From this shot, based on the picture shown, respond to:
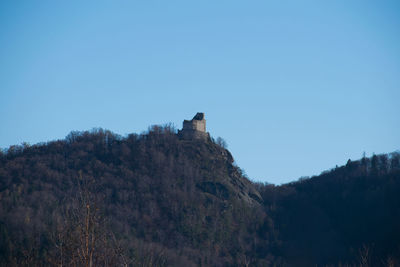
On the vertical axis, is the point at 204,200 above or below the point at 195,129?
below

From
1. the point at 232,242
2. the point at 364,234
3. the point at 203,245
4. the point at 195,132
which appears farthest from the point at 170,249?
the point at 364,234

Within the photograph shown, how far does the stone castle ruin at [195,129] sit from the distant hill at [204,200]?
1.47 metres

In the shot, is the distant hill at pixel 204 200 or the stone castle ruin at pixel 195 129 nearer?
the distant hill at pixel 204 200

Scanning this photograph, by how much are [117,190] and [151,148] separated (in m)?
11.4

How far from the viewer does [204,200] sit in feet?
288

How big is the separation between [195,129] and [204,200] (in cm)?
1156

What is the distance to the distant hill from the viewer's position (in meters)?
76.7

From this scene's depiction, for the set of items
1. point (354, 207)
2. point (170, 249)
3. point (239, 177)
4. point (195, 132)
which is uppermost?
point (195, 132)

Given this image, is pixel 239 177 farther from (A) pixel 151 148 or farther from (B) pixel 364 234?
(B) pixel 364 234

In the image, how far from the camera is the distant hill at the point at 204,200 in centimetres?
7669

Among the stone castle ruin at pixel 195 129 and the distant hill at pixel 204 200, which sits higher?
the stone castle ruin at pixel 195 129

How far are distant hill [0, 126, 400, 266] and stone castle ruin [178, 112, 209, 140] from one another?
1.47 m

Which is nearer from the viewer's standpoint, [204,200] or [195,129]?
[204,200]

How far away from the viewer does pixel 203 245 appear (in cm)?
7888
